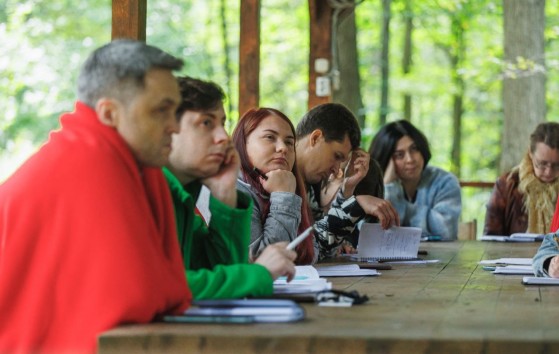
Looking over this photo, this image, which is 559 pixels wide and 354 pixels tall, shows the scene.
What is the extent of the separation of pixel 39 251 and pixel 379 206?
2366 mm

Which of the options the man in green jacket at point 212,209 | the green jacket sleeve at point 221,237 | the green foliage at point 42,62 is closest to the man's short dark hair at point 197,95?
the man in green jacket at point 212,209

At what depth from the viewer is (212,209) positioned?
2.65 meters

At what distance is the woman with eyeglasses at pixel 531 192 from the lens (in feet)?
18.9

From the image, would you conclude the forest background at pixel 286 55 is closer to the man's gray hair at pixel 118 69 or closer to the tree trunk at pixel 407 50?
the tree trunk at pixel 407 50

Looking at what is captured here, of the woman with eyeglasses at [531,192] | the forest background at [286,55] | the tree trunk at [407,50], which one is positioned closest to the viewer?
the woman with eyeglasses at [531,192]

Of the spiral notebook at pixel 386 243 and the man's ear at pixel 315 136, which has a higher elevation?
the man's ear at pixel 315 136

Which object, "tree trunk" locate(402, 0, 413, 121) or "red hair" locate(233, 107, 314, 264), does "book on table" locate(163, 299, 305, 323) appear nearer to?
"red hair" locate(233, 107, 314, 264)

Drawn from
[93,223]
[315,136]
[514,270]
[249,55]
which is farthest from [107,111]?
[249,55]

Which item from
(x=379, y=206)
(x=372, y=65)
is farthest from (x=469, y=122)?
(x=379, y=206)

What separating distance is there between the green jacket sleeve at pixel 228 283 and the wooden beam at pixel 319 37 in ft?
13.0

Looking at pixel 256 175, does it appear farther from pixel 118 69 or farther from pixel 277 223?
pixel 118 69

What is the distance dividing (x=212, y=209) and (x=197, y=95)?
293 millimetres

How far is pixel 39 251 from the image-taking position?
77.9 inches

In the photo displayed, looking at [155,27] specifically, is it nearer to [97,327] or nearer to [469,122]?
[469,122]
